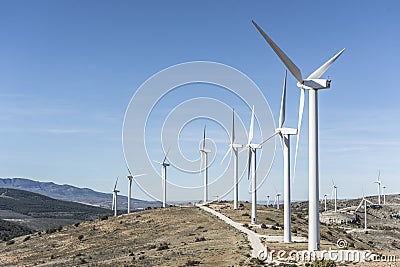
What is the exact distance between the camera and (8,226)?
18188 centimetres

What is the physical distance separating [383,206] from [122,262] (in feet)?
487

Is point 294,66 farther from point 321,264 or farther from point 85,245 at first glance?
point 85,245

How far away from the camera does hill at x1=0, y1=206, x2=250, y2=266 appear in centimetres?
5403

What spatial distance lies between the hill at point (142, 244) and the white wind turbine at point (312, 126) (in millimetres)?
5824

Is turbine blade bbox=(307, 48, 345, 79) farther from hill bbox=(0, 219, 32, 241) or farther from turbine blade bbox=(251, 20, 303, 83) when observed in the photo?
hill bbox=(0, 219, 32, 241)

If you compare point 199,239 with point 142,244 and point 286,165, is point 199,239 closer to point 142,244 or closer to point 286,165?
point 142,244

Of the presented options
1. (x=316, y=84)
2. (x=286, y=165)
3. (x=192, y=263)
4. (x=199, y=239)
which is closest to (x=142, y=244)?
(x=199, y=239)

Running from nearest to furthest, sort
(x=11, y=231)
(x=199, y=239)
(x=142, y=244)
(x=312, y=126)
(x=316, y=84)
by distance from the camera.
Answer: (x=312, y=126) → (x=316, y=84) → (x=199, y=239) → (x=142, y=244) → (x=11, y=231)

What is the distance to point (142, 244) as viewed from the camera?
7681cm

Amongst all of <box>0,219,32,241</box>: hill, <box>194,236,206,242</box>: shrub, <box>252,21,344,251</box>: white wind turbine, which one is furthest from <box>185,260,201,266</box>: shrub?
<box>0,219,32,241</box>: hill

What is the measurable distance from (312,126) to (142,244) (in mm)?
38693

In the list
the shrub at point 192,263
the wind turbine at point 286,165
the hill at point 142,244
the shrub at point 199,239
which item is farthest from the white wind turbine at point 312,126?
the shrub at point 199,239

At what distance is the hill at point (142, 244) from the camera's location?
5403 cm

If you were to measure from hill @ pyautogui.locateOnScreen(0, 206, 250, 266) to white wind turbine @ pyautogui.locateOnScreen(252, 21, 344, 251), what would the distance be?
229 inches
